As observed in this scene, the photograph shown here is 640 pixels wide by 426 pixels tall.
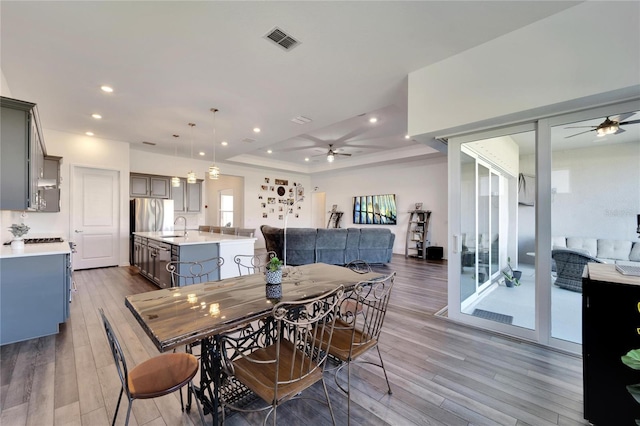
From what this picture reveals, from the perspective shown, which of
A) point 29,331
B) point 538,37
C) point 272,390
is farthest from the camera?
point 29,331

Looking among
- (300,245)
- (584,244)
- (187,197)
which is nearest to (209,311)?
(584,244)

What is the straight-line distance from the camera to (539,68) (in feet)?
7.95

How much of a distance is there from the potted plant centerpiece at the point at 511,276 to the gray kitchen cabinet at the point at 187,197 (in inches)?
298

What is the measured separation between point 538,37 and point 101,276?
7614 millimetres

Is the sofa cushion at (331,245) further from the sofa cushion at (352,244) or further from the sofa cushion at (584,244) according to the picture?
the sofa cushion at (584,244)

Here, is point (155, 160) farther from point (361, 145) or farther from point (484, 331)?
point (484, 331)

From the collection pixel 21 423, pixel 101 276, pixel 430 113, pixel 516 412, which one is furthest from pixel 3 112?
pixel 516 412

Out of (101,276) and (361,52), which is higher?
(361,52)

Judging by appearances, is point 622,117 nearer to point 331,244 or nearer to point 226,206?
point 331,244

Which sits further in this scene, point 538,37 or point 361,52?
point 361,52

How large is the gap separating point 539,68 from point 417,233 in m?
6.05

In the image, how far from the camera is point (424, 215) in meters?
7.91

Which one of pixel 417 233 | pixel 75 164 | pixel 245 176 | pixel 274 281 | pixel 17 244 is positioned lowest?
pixel 417 233

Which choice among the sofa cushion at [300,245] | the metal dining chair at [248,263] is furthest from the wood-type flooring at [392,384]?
the sofa cushion at [300,245]
